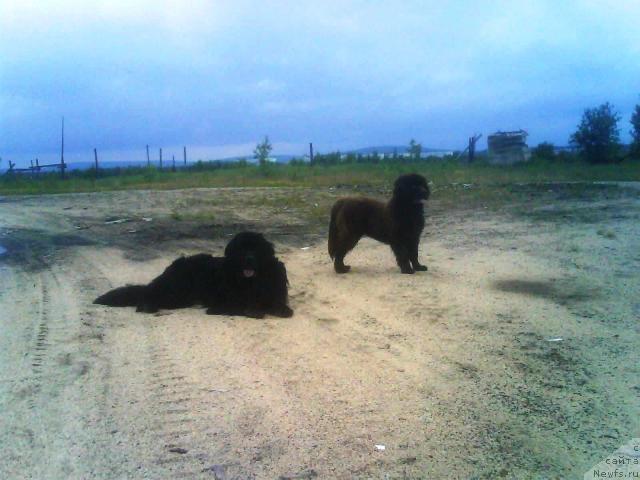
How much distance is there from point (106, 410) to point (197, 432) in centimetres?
77

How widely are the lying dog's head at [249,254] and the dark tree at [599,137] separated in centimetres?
3401

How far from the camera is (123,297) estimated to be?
24.1ft

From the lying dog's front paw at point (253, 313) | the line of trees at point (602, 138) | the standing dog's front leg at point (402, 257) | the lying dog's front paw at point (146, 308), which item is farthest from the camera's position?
the line of trees at point (602, 138)

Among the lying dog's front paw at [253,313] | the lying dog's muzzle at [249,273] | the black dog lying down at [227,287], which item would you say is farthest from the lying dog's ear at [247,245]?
the lying dog's front paw at [253,313]

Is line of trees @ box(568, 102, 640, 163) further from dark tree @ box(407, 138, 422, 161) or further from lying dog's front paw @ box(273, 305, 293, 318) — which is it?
lying dog's front paw @ box(273, 305, 293, 318)

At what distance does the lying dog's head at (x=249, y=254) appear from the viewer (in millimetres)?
6930

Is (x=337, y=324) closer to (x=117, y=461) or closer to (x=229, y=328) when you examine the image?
(x=229, y=328)

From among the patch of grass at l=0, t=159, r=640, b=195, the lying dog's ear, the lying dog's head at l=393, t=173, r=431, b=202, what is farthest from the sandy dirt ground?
the patch of grass at l=0, t=159, r=640, b=195

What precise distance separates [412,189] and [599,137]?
32.0m

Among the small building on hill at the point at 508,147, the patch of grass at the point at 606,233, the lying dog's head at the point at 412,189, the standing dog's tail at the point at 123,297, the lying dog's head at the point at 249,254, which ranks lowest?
the standing dog's tail at the point at 123,297

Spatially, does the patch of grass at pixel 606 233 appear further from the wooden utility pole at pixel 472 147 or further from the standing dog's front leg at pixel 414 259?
the wooden utility pole at pixel 472 147

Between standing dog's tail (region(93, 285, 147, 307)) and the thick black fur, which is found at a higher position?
the thick black fur

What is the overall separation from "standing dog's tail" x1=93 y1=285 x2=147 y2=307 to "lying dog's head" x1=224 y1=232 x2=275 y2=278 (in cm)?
123

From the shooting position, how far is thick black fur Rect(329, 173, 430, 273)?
9.29 meters
